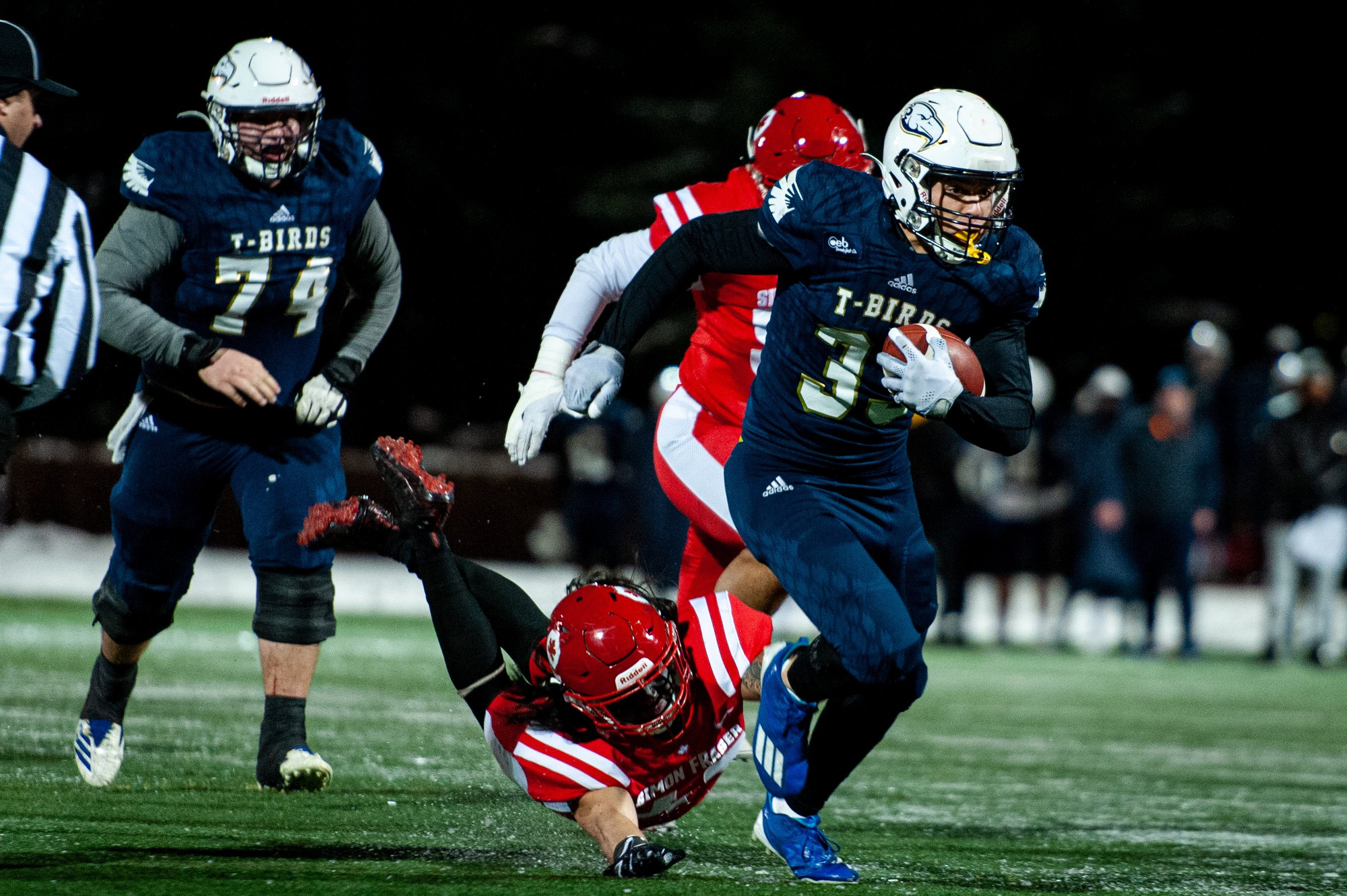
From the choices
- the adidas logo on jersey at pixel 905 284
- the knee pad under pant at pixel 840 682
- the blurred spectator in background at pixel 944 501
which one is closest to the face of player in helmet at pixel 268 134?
the adidas logo on jersey at pixel 905 284

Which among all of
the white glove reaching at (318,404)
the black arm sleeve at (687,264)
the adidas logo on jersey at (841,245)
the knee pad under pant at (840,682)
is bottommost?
the knee pad under pant at (840,682)

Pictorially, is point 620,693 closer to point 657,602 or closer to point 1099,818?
point 657,602

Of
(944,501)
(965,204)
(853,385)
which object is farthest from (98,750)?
(944,501)

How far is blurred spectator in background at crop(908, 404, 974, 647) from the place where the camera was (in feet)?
40.0

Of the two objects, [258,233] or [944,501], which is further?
[944,501]

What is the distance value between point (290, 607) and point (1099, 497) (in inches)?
327

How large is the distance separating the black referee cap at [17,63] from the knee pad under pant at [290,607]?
5.02 ft

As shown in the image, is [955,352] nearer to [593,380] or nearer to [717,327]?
[593,380]

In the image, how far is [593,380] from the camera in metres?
4.20

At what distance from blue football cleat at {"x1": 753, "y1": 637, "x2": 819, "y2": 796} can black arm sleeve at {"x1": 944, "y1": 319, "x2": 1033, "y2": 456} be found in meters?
0.62

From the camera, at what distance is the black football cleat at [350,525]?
15.8 feet

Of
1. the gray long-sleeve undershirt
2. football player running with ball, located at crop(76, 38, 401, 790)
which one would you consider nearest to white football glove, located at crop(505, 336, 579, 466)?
football player running with ball, located at crop(76, 38, 401, 790)

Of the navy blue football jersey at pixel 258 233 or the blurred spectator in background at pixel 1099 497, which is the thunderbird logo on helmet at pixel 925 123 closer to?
the navy blue football jersey at pixel 258 233

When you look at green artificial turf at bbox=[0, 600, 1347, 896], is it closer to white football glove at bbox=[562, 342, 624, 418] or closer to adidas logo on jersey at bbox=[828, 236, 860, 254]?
white football glove at bbox=[562, 342, 624, 418]
